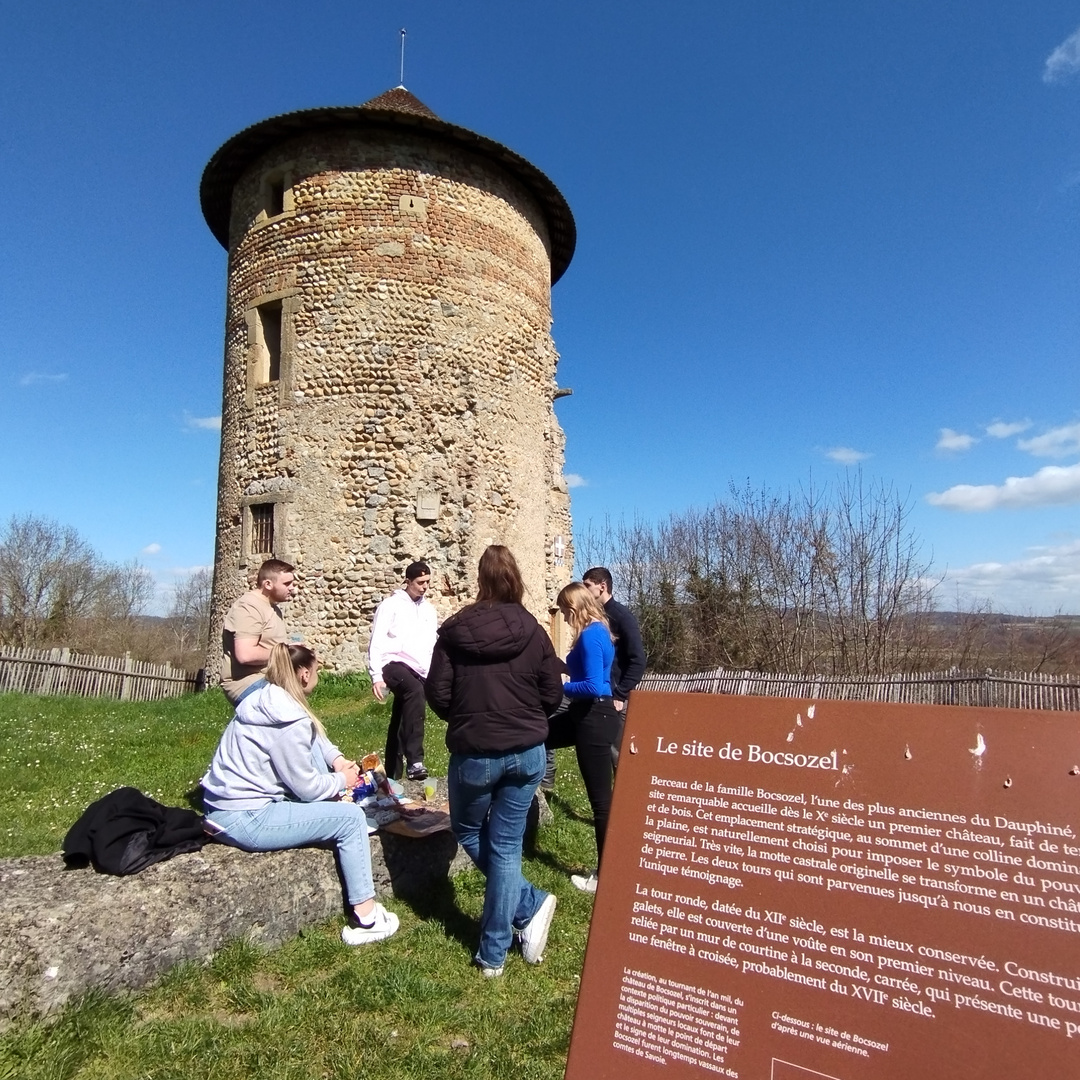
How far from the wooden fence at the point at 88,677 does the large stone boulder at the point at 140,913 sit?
12871 mm

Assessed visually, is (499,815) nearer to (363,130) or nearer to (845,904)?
(845,904)

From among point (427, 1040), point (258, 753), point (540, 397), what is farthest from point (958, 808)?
point (540, 397)

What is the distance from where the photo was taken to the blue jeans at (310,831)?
3.84 meters

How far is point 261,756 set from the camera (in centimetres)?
390

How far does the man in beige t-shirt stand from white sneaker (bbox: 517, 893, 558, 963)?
7.94 feet

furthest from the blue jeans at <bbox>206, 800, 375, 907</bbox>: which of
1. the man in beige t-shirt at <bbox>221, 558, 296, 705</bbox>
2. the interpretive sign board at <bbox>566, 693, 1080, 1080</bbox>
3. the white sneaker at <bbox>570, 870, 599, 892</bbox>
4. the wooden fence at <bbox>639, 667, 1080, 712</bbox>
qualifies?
the wooden fence at <bbox>639, 667, 1080, 712</bbox>

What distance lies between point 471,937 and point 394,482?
30.9 feet

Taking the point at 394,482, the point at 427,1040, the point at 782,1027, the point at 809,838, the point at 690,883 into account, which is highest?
the point at 394,482

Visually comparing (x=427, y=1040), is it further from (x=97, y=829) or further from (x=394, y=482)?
(x=394, y=482)

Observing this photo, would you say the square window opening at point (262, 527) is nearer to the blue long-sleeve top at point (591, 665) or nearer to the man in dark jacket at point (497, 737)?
the blue long-sleeve top at point (591, 665)

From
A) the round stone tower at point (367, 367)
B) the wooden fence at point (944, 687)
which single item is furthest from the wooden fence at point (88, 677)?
the wooden fence at point (944, 687)

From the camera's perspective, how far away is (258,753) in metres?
3.90

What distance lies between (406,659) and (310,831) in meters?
2.50

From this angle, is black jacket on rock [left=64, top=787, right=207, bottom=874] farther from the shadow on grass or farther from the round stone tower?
the round stone tower
